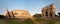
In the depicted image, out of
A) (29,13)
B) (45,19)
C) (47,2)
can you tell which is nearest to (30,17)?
(29,13)

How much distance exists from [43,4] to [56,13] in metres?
0.31

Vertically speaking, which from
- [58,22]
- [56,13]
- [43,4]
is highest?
[43,4]

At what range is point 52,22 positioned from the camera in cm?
243

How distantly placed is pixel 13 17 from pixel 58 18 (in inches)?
34.7

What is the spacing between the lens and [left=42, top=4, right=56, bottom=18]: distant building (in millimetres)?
2422

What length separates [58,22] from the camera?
95.3 inches

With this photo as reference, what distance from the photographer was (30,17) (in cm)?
245

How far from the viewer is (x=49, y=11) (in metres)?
2.43

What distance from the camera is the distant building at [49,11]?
242 centimetres

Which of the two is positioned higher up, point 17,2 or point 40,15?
point 17,2

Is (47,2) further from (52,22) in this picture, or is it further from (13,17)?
(13,17)

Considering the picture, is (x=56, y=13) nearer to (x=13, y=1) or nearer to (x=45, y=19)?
(x=45, y=19)

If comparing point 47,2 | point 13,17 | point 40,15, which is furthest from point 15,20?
point 47,2

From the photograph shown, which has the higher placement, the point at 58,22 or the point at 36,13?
the point at 36,13
